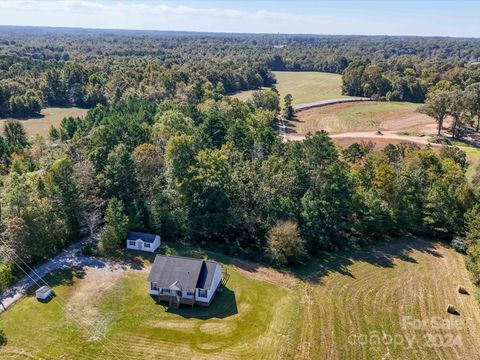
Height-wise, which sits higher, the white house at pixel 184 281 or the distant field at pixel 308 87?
the distant field at pixel 308 87

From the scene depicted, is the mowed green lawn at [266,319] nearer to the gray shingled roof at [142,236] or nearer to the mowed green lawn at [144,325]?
the mowed green lawn at [144,325]

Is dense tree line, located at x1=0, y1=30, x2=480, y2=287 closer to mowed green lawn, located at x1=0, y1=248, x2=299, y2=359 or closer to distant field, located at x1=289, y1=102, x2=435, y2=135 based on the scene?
mowed green lawn, located at x1=0, y1=248, x2=299, y2=359

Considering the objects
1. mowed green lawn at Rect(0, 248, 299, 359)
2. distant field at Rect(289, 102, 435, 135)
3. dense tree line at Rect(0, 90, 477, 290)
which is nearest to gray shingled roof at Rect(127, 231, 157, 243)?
dense tree line at Rect(0, 90, 477, 290)

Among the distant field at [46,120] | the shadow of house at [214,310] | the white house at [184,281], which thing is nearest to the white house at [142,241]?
the white house at [184,281]

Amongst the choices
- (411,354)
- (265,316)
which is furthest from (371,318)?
(265,316)

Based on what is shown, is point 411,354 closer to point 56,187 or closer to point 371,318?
point 371,318
